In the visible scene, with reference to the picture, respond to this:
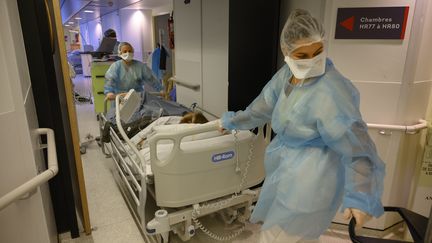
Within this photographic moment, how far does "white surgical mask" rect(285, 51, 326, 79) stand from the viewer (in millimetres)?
1401

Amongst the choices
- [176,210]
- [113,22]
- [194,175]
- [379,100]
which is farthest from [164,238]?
[113,22]

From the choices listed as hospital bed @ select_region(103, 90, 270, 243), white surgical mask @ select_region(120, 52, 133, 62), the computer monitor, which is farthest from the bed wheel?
the computer monitor

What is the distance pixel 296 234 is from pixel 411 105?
4.38ft

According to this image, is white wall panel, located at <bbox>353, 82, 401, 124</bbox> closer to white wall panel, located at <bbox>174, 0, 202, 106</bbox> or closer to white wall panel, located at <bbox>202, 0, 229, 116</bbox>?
white wall panel, located at <bbox>202, 0, 229, 116</bbox>

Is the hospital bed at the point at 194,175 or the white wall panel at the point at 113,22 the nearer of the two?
the hospital bed at the point at 194,175

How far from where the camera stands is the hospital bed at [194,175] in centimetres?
187

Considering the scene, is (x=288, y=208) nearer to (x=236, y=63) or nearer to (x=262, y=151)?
(x=262, y=151)

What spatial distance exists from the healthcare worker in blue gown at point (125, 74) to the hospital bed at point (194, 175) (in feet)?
6.21

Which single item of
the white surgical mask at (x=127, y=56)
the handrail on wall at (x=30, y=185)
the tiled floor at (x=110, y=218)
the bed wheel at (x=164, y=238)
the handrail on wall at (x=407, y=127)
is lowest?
the tiled floor at (x=110, y=218)

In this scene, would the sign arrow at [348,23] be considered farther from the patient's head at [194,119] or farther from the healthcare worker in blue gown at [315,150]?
the patient's head at [194,119]

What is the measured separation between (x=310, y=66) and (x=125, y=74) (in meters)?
3.01

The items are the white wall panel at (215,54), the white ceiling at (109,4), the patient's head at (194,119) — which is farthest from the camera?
the white ceiling at (109,4)

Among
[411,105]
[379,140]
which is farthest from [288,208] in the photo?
[411,105]

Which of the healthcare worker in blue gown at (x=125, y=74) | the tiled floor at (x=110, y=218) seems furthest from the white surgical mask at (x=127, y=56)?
the tiled floor at (x=110, y=218)
